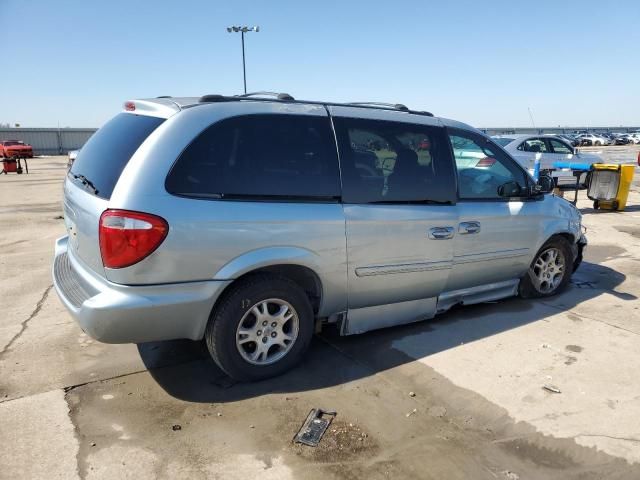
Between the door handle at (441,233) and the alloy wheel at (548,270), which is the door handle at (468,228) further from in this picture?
the alloy wheel at (548,270)

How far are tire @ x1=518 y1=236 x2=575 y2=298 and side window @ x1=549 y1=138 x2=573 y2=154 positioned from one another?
9.72 meters

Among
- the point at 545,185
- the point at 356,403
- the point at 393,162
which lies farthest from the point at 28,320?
the point at 545,185

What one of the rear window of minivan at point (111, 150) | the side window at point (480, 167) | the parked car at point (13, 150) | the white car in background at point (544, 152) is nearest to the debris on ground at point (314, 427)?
the rear window of minivan at point (111, 150)

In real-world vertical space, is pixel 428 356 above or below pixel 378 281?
below

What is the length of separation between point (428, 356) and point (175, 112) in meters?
2.54

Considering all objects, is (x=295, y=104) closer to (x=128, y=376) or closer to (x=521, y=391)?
(x=128, y=376)

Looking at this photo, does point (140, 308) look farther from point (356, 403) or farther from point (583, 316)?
point (583, 316)

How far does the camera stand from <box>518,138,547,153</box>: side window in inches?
521

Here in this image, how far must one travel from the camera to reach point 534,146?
1345cm

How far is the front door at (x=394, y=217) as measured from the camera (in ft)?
11.9

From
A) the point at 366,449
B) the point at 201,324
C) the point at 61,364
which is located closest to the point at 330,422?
the point at 366,449

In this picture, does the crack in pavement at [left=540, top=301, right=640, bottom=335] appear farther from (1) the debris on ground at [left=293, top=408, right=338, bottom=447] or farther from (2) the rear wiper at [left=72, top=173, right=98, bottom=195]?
(2) the rear wiper at [left=72, top=173, right=98, bottom=195]

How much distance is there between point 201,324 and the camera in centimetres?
314

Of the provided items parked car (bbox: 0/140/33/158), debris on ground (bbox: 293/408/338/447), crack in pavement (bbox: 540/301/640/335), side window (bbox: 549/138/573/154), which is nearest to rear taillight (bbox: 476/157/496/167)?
crack in pavement (bbox: 540/301/640/335)
